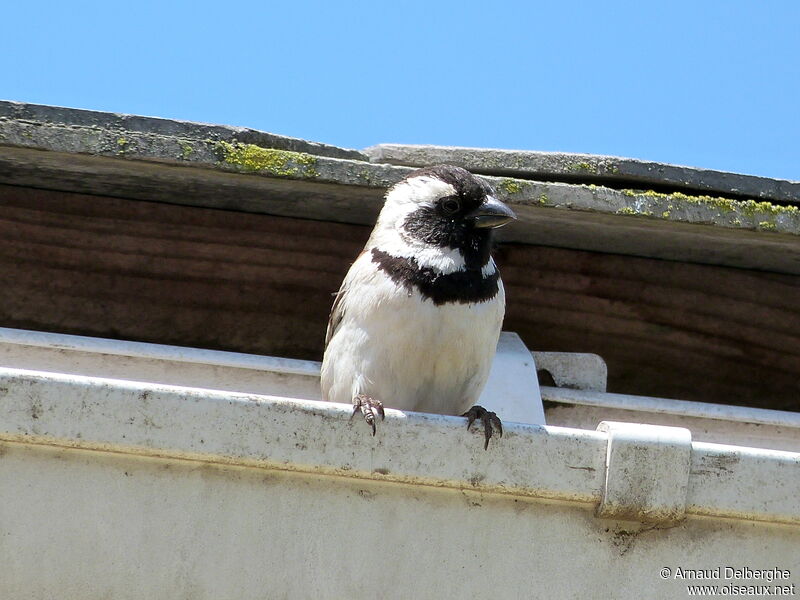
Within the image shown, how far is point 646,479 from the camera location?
276 centimetres

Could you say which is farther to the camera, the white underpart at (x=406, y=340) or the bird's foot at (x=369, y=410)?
the white underpart at (x=406, y=340)

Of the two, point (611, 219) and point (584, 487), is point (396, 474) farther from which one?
point (611, 219)

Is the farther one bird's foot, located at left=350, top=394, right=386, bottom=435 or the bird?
the bird

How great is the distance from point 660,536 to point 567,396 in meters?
1.36

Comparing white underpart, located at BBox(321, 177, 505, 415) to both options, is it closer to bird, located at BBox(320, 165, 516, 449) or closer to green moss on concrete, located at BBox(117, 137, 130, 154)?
bird, located at BBox(320, 165, 516, 449)

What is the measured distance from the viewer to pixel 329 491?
272 centimetres

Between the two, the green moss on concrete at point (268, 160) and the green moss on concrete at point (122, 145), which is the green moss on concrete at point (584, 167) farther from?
the green moss on concrete at point (122, 145)

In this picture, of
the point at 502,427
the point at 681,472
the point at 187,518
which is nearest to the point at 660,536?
the point at 681,472

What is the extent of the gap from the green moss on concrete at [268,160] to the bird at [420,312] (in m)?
0.35

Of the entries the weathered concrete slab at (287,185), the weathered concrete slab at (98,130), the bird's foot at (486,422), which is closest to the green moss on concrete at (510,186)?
the weathered concrete slab at (287,185)

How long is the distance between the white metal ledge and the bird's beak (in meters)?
1.22

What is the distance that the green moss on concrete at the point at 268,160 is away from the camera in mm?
3637

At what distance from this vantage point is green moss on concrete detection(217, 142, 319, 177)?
11.9 ft

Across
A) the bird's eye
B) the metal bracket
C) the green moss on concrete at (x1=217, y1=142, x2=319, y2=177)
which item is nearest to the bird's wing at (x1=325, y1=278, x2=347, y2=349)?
the bird's eye
